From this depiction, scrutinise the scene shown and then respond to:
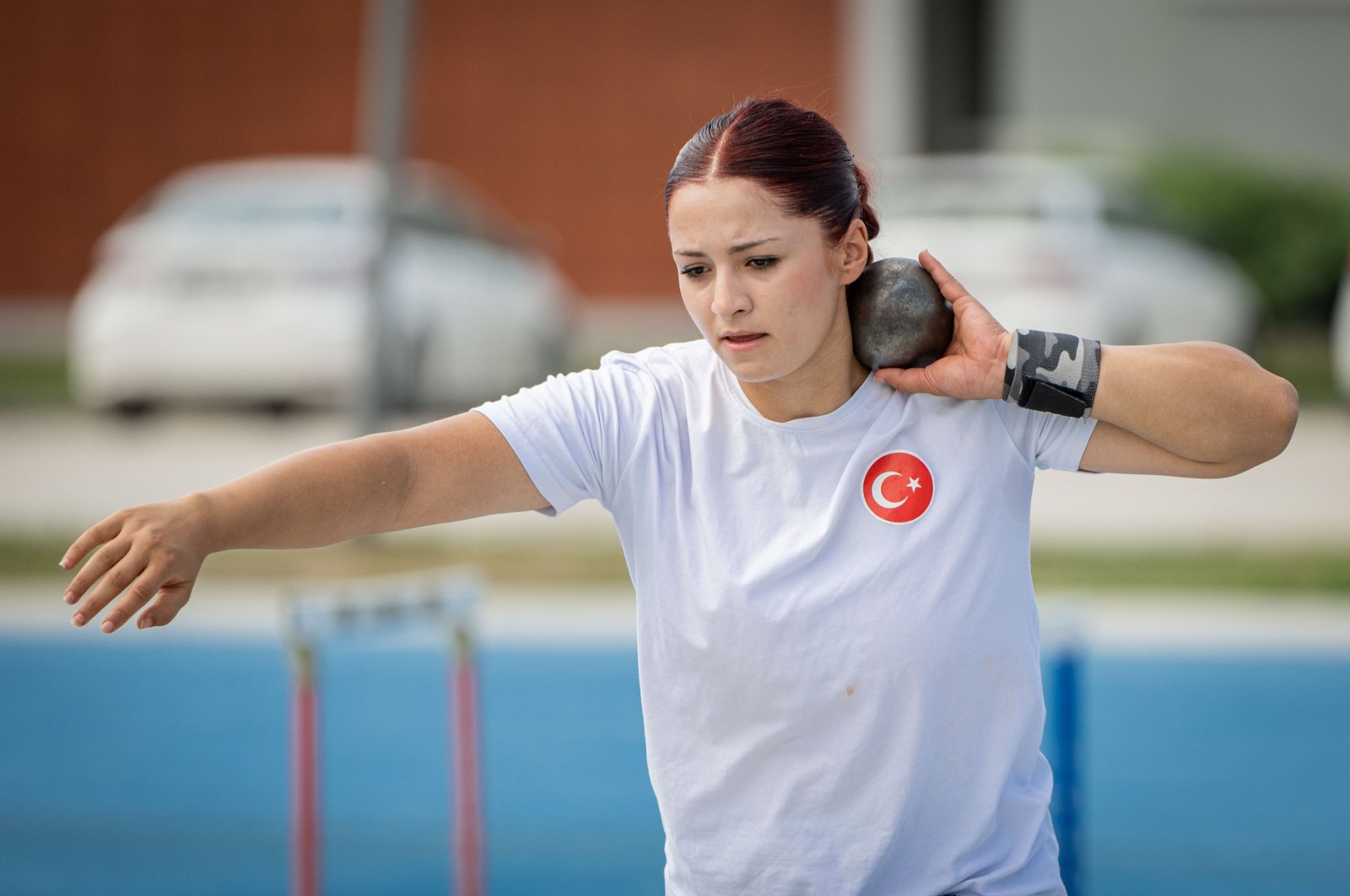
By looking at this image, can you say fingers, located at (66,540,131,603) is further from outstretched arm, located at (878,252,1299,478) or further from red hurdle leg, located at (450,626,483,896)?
red hurdle leg, located at (450,626,483,896)

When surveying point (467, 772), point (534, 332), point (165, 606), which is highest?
point (165, 606)

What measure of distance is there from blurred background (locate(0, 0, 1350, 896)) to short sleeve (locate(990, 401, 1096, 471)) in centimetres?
53

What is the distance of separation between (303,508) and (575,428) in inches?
17.3

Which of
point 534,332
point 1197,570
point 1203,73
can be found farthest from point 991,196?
point 1203,73

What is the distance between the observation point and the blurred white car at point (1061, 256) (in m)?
12.2

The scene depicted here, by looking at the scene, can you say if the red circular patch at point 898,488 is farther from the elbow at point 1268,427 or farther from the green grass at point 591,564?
the green grass at point 591,564

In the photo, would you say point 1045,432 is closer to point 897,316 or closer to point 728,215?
point 897,316

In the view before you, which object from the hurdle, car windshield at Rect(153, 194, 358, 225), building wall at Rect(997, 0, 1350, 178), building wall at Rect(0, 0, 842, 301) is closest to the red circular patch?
the hurdle

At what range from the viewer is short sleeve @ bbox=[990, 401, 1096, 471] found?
2.66 meters

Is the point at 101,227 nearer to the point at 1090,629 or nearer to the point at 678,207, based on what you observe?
the point at 1090,629

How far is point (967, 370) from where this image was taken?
8.63 ft

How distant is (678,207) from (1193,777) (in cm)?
465

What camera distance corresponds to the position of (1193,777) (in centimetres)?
648

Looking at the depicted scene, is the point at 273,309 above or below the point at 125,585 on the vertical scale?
below
